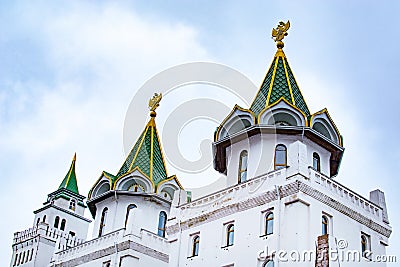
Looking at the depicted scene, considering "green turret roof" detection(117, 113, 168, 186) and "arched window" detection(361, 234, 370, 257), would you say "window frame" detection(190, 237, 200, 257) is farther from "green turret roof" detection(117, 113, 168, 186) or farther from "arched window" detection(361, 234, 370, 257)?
"green turret roof" detection(117, 113, 168, 186)

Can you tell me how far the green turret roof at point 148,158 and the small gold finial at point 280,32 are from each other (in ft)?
32.2

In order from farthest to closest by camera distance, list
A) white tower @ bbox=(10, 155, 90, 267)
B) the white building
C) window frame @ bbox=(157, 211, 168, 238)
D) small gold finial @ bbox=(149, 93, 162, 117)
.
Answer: white tower @ bbox=(10, 155, 90, 267) → small gold finial @ bbox=(149, 93, 162, 117) → window frame @ bbox=(157, 211, 168, 238) → the white building

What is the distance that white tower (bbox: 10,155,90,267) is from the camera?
4200cm

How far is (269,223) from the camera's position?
25.4 m

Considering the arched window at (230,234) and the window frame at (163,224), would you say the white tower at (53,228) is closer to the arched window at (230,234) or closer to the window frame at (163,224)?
the window frame at (163,224)

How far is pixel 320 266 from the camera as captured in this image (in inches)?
871

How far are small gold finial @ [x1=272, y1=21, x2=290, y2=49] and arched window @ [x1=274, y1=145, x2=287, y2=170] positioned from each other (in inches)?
259

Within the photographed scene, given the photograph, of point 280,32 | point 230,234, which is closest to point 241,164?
point 230,234

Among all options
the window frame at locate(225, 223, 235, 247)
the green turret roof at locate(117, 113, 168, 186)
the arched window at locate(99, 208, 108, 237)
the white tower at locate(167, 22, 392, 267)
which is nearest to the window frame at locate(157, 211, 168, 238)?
the green turret roof at locate(117, 113, 168, 186)

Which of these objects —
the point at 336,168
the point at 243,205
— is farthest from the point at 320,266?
the point at 336,168

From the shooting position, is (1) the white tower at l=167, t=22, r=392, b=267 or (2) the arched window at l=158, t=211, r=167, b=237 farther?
(2) the arched window at l=158, t=211, r=167, b=237

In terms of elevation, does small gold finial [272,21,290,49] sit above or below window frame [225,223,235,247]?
above

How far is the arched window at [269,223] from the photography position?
25.2 meters

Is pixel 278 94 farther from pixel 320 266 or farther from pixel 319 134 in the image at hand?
pixel 320 266
